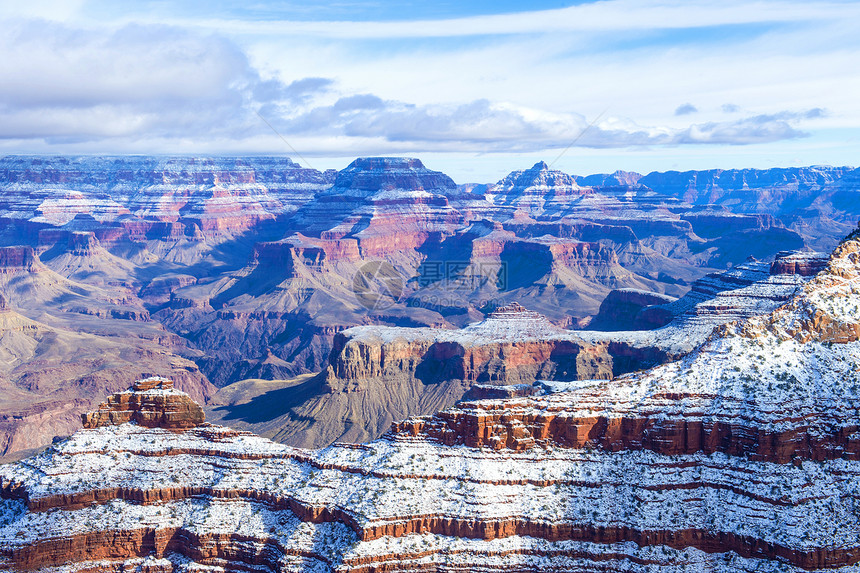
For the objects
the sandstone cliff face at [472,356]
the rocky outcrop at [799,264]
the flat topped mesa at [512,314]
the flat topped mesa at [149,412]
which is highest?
the rocky outcrop at [799,264]

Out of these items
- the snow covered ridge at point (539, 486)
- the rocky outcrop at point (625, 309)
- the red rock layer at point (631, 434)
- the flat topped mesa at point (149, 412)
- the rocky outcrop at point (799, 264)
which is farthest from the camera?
the rocky outcrop at point (625, 309)

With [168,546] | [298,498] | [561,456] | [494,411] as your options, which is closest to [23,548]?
[168,546]

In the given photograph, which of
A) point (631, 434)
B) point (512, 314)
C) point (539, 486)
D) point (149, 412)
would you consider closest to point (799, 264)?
point (512, 314)

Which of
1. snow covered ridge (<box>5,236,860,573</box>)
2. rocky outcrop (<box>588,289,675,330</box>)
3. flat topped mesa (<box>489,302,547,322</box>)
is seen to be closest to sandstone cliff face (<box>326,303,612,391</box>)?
flat topped mesa (<box>489,302,547,322</box>)

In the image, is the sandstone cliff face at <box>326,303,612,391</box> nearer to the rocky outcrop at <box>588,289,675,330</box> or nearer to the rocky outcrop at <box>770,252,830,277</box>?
the rocky outcrop at <box>588,289,675,330</box>

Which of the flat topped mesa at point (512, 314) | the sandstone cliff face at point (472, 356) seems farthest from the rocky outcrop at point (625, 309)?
the sandstone cliff face at point (472, 356)

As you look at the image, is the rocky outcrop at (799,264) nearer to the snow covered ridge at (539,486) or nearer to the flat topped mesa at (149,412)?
the snow covered ridge at (539,486)

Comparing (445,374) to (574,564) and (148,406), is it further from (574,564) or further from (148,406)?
(574,564)
